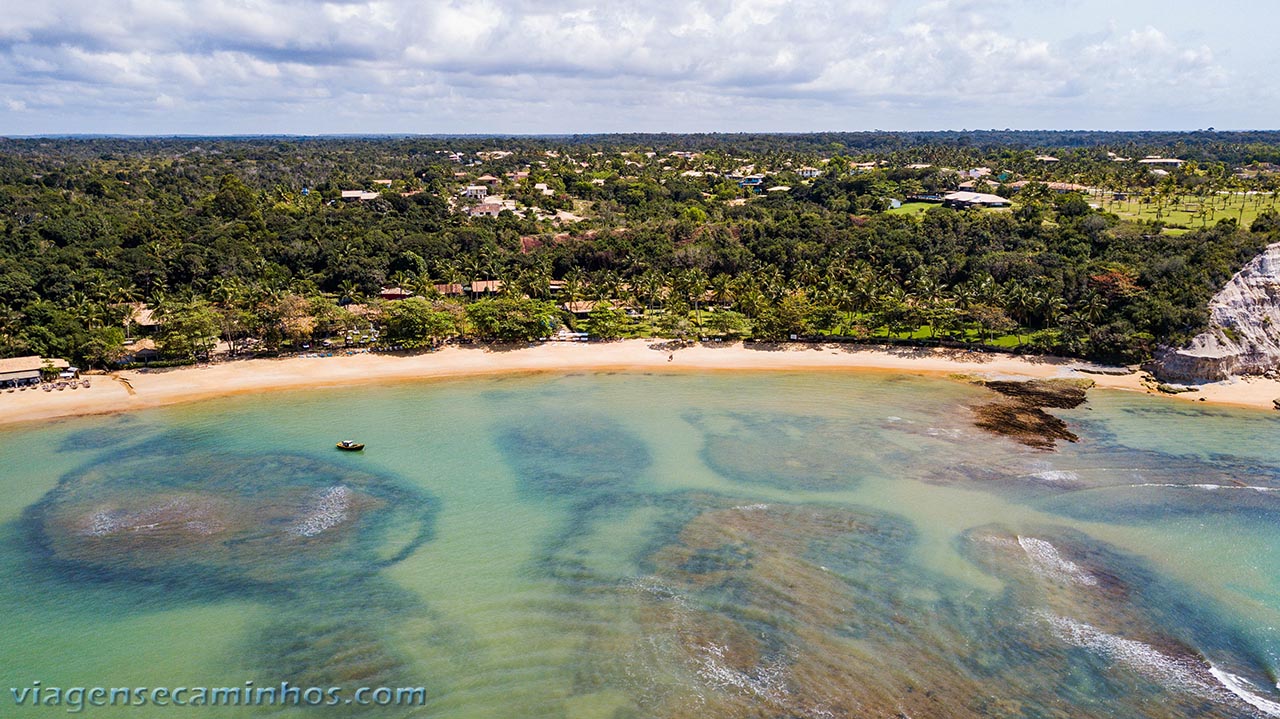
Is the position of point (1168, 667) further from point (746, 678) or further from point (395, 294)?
point (395, 294)

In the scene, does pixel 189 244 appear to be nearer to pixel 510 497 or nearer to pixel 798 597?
pixel 510 497

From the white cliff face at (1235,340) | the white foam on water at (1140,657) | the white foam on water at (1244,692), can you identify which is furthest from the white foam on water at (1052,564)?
the white cliff face at (1235,340)

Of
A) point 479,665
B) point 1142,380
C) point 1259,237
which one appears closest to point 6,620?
point 479,665

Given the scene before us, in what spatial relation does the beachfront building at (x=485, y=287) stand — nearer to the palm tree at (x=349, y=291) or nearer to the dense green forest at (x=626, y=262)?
the dense green forest at (x=626, y=262)

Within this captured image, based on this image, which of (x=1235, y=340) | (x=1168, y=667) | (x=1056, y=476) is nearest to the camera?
(x=1168, y=667)

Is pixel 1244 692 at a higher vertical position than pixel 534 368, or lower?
lower

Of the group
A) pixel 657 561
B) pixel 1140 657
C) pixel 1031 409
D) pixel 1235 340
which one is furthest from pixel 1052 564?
pixel 1235 340
